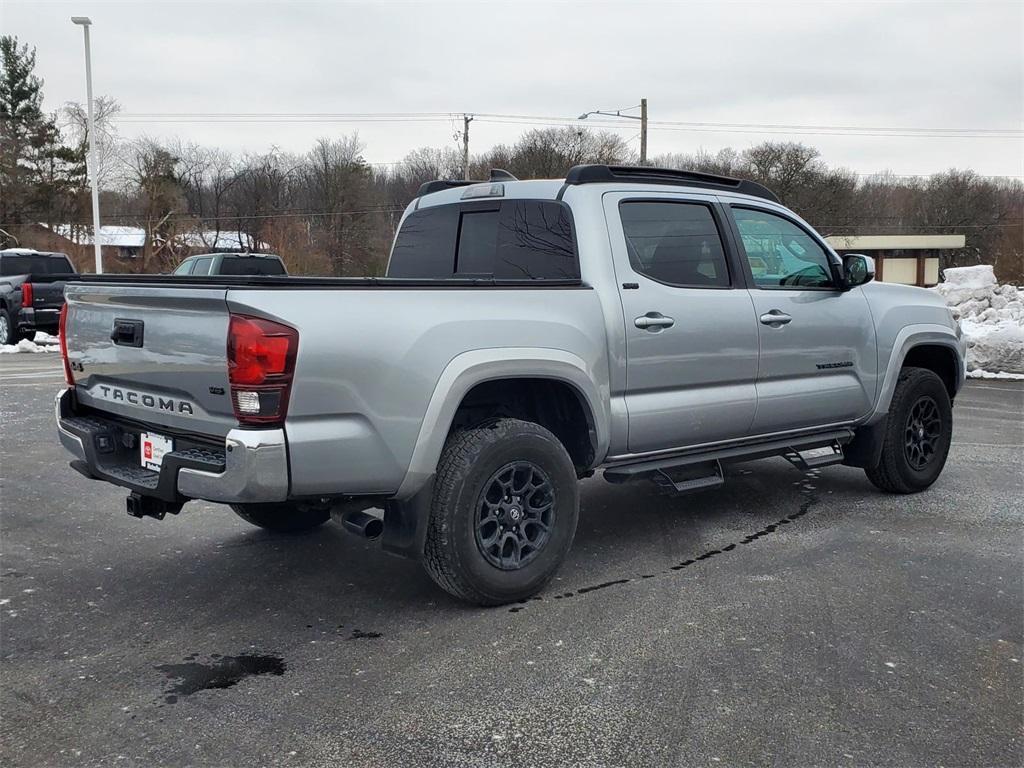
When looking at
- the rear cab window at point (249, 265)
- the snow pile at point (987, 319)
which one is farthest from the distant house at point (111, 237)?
the snow pile at point (987, 319)

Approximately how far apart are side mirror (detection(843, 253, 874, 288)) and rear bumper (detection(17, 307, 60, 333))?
16.2 meters

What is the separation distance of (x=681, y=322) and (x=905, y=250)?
253 feet

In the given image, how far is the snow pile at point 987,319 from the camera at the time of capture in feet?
46.6

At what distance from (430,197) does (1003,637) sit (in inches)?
152

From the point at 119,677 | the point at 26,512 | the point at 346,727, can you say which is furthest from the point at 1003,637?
the point at 26,512

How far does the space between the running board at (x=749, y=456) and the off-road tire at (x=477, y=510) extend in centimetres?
53

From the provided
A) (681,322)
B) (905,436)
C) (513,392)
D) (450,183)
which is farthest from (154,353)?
(905,436)

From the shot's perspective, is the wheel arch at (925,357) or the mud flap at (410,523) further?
the wheel arch at (925,357)

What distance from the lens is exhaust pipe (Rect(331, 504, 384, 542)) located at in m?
3.76

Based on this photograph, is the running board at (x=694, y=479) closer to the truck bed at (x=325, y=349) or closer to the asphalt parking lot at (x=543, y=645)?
the asphalt parking lot at (x=543, y=645)

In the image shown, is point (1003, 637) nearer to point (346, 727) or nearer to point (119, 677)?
point (346, 727)

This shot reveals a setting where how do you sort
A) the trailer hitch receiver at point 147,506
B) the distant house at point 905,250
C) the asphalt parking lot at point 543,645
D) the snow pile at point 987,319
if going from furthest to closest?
the distant house at point 905,250
the snow pile at point 987,319
the trailer hitch receiver at point 147,506
the asphalt parking lot at point 543,645

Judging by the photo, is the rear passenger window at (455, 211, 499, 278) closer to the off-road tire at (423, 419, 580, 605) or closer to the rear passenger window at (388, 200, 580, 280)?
the rear passenger window at (388, 200, 580, 280)

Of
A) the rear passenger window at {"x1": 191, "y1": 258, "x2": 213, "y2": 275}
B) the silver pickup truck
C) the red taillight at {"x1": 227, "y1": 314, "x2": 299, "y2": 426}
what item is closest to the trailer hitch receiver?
the silver pickup truck
